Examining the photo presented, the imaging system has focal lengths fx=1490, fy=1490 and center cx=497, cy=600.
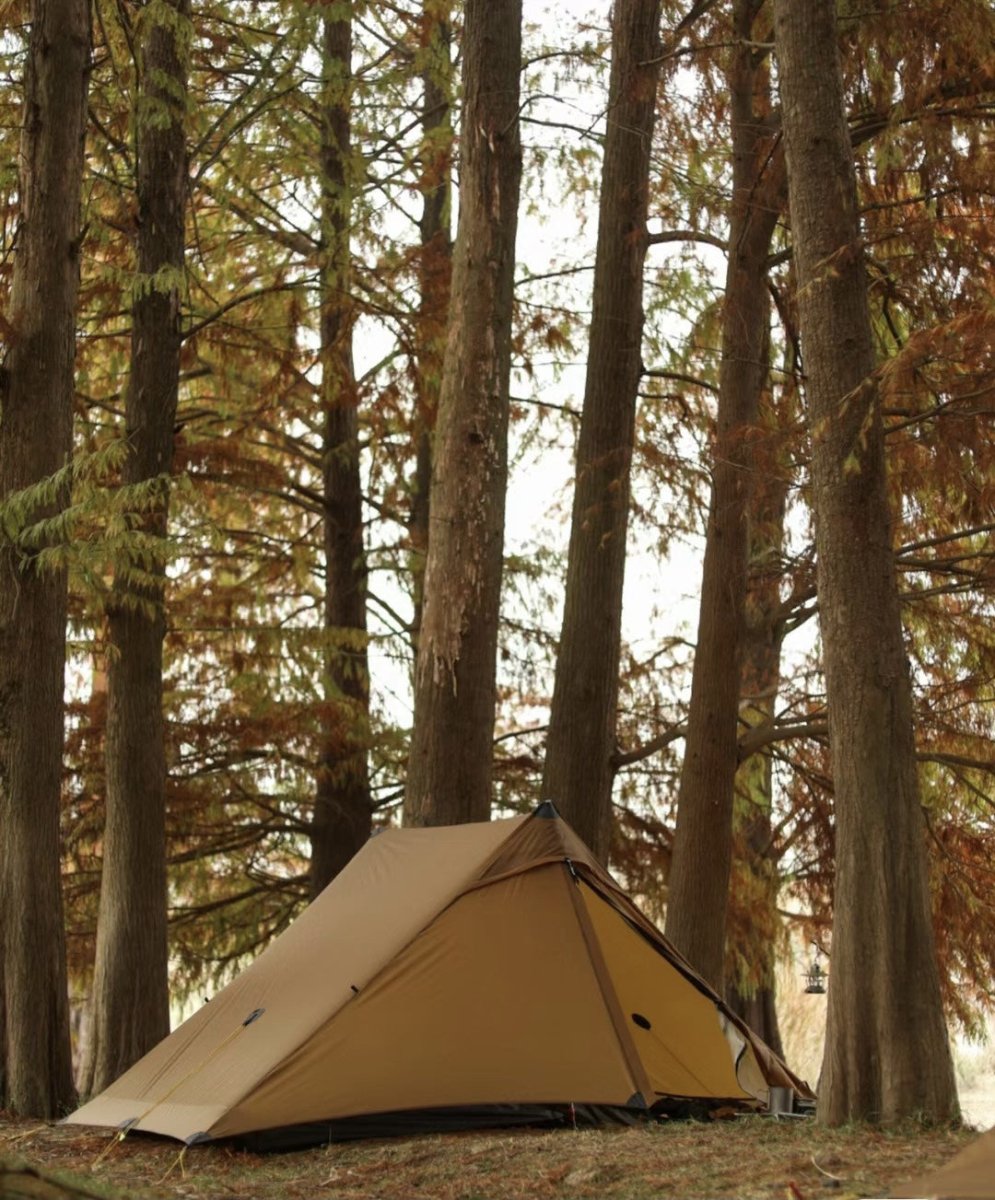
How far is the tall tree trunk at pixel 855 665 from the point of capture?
5691mm

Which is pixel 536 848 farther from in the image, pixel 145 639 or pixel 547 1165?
pixel 145 639

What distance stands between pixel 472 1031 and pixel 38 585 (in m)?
3.92

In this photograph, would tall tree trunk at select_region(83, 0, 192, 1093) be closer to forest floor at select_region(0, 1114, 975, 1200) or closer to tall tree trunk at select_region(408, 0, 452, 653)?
tall tree trunk at select_region(408, 0, 452, 653)

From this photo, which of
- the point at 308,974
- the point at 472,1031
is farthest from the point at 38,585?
the point at 472,1031

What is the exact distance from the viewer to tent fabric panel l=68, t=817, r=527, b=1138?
647 centimetres

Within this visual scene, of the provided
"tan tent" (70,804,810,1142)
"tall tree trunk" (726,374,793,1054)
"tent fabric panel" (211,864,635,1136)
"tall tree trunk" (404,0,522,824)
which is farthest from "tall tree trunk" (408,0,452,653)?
"tent fabric panel" (211,864,635,1136)

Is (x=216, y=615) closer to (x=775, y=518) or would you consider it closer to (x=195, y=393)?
(x=195, y=393)

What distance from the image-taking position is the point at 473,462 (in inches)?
350

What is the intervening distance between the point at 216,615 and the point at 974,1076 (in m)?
17.4

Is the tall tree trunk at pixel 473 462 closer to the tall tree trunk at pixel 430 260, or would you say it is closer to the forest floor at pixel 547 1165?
the forest floor at pixel 547 1165

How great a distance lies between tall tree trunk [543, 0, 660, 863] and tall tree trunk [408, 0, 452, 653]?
2589mm

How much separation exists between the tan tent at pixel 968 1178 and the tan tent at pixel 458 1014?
9.74ft

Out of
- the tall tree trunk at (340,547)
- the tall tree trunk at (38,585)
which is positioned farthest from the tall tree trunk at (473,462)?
the tall tree trunk at (340,547)

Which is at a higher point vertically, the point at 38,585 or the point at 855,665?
the point at 38,585
